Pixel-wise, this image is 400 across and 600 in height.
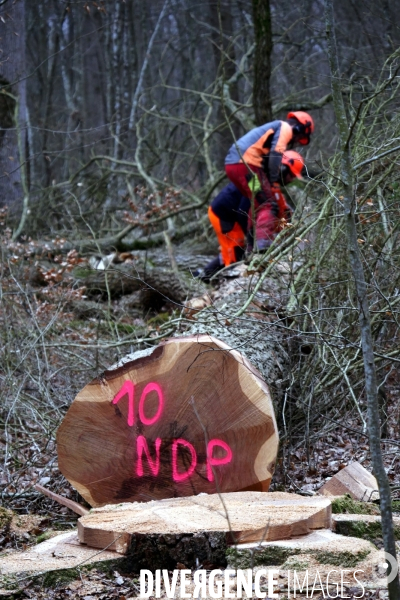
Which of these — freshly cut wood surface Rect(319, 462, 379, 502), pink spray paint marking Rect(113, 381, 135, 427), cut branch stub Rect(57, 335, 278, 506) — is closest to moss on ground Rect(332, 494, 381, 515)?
freshly cut wood surface Rect(319, 462, 379, 502)

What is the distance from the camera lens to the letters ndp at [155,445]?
164 inches

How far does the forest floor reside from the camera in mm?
3947

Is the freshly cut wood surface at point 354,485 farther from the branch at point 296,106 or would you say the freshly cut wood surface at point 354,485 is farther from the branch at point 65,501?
the branch at point 296,106

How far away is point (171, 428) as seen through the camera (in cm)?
422

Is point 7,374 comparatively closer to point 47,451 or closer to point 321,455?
point 47,451

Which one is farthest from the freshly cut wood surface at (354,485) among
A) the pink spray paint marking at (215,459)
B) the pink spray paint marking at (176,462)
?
the pink spray paint marking at (176,462)

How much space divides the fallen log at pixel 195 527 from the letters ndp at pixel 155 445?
1.87ft

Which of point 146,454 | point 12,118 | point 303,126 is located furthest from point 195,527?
point 12,118

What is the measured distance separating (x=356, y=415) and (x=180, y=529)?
256 cm

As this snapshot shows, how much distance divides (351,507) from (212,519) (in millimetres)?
783

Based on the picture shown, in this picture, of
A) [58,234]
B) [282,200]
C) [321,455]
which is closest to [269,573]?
[321,455]

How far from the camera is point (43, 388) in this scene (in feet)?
18.2

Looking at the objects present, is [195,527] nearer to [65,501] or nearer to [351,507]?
[351,507]

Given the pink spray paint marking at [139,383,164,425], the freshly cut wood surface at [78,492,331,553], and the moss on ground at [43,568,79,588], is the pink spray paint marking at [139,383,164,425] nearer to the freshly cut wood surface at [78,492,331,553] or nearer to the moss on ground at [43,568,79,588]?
the freshly cut wood surface at [78,492,331,553]
